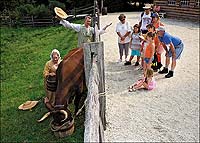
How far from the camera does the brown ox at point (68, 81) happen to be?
5793 millimetres

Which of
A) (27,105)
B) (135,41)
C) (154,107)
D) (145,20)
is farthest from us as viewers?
(145,20)

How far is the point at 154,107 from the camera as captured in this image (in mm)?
6891

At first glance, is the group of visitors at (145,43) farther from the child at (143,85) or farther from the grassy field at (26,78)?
the grassy field at (26,78)

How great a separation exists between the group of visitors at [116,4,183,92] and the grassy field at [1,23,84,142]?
1.93 meters

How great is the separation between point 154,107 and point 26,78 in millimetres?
5234

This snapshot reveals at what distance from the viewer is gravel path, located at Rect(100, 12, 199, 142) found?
592 centimetres

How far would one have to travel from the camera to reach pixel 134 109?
6781mm

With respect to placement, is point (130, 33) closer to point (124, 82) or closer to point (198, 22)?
point (124, 82)

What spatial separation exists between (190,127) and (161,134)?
2.17ft

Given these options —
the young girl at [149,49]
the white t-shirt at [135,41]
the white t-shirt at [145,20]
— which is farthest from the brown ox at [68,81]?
the white t-shirt at [145,20]

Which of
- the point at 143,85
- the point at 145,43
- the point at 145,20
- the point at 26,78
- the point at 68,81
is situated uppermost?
the point at 145,20

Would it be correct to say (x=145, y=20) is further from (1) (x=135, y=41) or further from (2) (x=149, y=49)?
(2) (x=149, y=49)

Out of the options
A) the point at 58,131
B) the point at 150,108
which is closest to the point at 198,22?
the point at 150,108

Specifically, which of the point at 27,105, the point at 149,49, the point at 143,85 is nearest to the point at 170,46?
the point at 149,49
